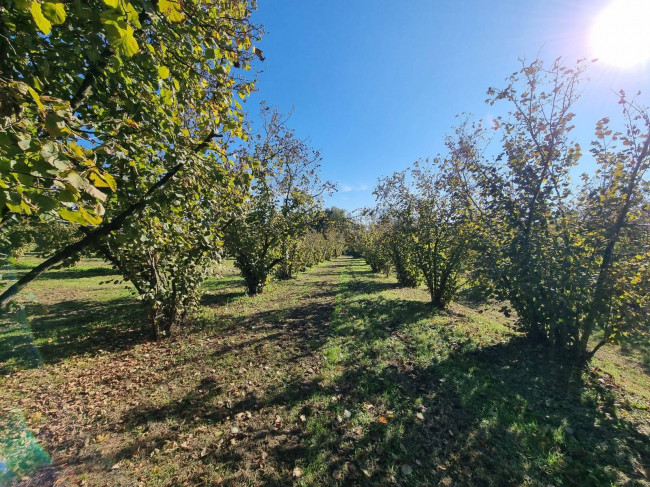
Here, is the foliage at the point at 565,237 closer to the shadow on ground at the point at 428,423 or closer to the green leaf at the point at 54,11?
the shadow on ground at the point at 428,423

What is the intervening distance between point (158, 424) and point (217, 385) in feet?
3.23

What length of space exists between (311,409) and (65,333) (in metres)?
7.18

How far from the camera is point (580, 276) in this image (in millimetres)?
4574

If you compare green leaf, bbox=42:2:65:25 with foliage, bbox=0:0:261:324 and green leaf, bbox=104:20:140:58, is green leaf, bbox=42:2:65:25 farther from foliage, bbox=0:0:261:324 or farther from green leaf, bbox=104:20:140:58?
green leaf, bbox=104:20:140:58

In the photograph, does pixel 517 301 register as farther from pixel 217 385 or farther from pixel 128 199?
Answer: pixel 128 199

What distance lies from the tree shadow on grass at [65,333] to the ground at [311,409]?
0.06 metres

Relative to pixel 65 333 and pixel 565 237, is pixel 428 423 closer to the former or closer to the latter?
pixel 565 237

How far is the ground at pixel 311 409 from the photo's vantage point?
2771 mm

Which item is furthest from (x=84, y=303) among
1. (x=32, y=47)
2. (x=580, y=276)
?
(x=580, y=276)

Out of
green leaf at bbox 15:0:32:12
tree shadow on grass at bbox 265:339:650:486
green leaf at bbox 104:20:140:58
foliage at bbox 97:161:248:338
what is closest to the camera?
green leaf at bbox 15:0:32:12

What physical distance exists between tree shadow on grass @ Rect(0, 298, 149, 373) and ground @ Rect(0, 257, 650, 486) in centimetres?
6

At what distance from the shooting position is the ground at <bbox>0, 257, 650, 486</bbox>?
2.77 metres

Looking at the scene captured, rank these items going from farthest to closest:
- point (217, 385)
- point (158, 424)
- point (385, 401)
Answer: point (217, 385) → point (385, 401) → point (158, 424)

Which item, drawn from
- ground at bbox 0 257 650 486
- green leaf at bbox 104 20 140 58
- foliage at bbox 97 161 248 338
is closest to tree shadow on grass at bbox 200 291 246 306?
foliage at bbox 97 161 248 338
